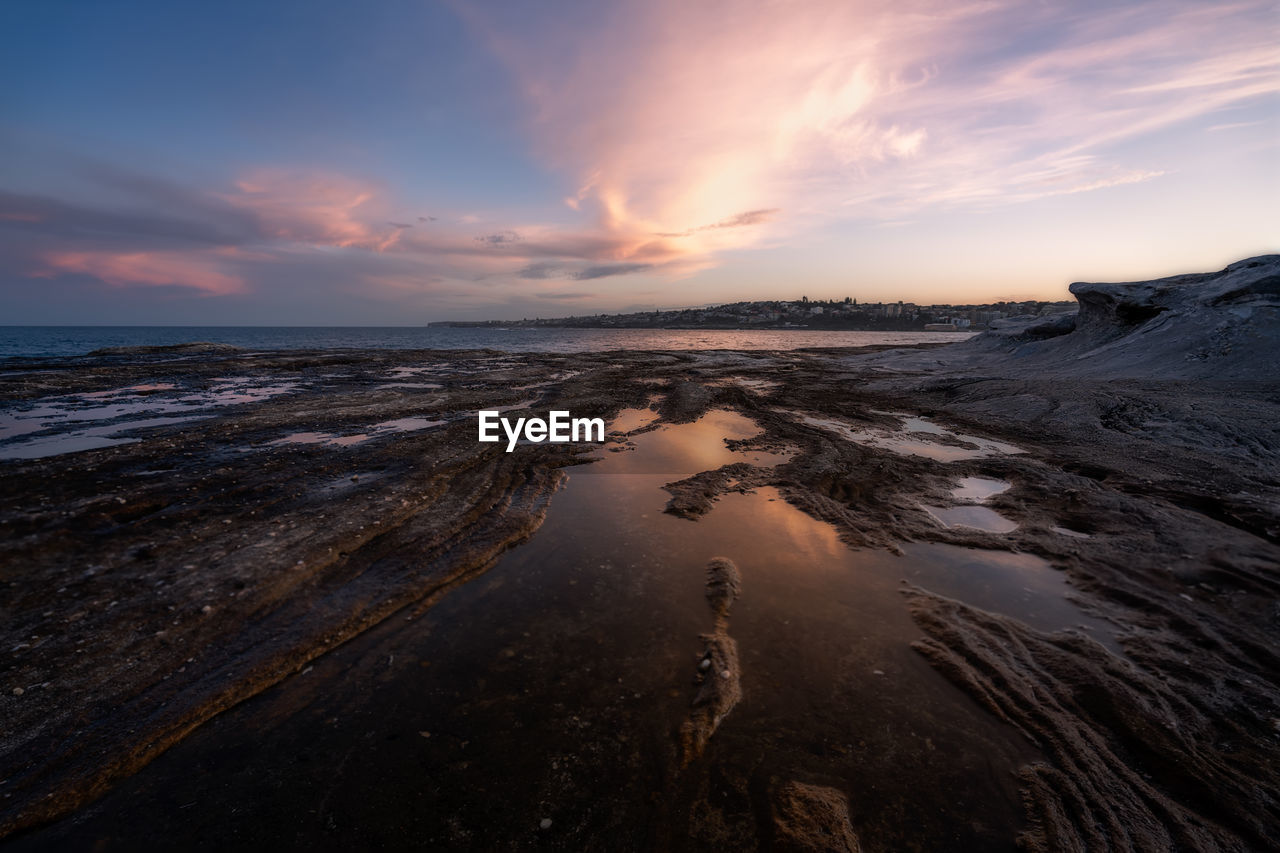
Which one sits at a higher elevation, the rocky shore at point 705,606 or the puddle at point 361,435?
the puddle at point 361,435

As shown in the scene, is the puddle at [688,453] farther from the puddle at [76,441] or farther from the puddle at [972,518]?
the puddle at [76,441]

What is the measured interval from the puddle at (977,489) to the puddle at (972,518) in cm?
53

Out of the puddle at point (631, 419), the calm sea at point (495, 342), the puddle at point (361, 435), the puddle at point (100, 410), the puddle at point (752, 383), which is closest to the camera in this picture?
the puddle at point (100, 410)

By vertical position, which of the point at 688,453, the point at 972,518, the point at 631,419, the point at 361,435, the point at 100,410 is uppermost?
the point at 100,410

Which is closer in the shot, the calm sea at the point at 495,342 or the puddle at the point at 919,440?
the puddle at the point at 919,440

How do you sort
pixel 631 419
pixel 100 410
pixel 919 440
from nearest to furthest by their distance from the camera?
pixel 919 440 < pixel 631 419 < pixel 100 410

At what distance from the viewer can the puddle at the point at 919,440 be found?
11.8m

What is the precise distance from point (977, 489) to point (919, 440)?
13.7 feet

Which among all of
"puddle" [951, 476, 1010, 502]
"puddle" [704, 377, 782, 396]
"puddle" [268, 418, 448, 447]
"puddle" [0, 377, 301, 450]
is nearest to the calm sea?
"puddle" [704, 377, 782, 396]

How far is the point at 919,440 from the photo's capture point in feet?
43.5

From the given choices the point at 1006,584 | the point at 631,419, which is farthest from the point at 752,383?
the point at 1006,584

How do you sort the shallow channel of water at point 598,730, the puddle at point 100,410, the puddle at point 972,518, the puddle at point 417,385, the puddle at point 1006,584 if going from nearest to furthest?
the shallow channel of water at point 598,730, the puddle at point 1006,584, the puddle at point 972,518, the puddle at point 100,410, the puddle at point 417,385

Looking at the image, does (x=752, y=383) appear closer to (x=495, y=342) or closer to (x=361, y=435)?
(x=361, y=435)

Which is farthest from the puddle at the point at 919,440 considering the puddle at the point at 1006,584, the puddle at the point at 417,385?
the puddle at the point at 417,385
